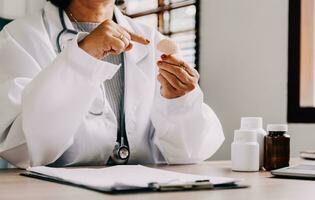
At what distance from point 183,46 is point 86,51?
1.57 metres

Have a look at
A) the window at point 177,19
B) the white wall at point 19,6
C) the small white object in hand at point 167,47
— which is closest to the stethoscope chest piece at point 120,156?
the small white object in hand at point 167,47

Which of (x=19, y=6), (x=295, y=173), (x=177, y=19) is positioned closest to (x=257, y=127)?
(x=295, y=173)

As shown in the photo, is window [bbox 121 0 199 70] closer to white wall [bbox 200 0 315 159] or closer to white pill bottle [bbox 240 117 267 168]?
white wall [bbox 200 0 315 159]

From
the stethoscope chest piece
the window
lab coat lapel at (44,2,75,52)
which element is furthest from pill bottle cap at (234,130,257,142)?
the window

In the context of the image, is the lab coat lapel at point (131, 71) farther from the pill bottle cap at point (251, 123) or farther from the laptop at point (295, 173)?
the laptop at point (295, 173)

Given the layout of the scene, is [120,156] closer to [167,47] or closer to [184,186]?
[167,47]

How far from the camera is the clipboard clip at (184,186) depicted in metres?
0.77

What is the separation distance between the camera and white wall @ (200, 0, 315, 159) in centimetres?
206

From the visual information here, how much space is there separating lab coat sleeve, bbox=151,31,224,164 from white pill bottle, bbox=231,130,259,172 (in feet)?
0.69

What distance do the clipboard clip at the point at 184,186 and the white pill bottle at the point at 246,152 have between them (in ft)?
1.00

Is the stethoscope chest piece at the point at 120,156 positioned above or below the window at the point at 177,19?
below

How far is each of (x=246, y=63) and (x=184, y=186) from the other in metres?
1.50

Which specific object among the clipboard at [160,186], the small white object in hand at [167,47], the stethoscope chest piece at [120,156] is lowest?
the stethoscope chest piece at [120,156]

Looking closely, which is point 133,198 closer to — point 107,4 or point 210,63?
point 107,4
